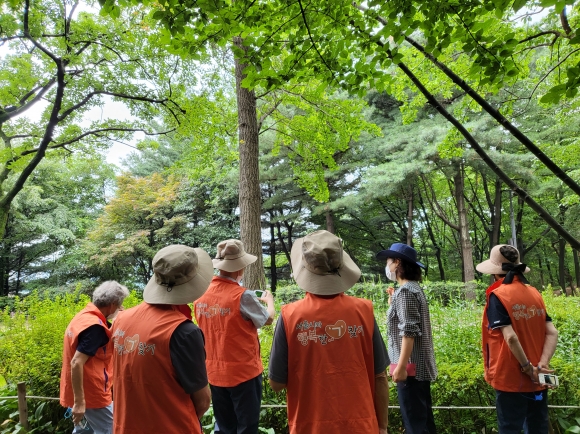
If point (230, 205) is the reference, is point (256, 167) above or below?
below

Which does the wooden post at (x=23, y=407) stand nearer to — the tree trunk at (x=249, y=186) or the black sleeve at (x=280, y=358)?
the tree trunk at (x=249, y=186)

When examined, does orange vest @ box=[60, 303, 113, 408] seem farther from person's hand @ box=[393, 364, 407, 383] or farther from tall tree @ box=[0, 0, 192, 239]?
tall tree @ box=[0, 0, 192, 239]

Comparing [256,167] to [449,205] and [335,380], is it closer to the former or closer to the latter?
[335,380]

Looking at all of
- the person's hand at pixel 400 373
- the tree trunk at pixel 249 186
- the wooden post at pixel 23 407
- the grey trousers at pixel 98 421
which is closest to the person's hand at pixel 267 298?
the person's hand at pixel 400 373

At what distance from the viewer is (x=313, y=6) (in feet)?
8.46

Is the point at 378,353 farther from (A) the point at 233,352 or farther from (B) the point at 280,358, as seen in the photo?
(A) the point at 233,352

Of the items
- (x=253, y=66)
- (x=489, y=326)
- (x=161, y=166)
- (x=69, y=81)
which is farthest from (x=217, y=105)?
(x=161, y=166)

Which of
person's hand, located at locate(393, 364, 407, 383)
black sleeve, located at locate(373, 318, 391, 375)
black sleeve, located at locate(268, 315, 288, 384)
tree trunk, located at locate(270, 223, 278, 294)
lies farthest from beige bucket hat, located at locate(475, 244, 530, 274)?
tree trunk, located at locate(270, 223, 278, 294)

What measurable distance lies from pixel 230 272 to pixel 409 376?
1.55 m

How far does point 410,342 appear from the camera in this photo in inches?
97.6

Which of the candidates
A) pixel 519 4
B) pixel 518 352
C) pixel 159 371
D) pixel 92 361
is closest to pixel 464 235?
pixel 518 352

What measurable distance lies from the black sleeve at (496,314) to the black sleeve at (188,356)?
2.07m

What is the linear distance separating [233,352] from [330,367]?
3.78ft

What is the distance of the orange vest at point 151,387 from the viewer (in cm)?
174
